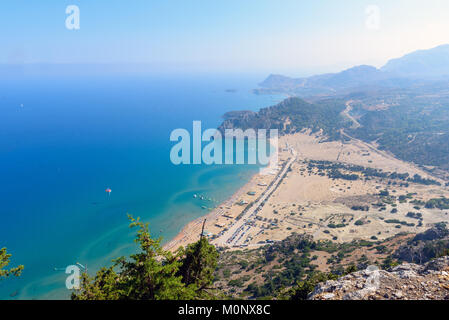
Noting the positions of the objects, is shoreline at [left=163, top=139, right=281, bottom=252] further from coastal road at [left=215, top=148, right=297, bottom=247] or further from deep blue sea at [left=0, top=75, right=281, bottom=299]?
deep blue sea at [left=0, top=75, right=281, bottom=299]

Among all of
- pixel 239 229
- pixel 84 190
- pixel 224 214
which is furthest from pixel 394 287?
pixel 84 190

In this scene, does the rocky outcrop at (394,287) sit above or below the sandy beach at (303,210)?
above

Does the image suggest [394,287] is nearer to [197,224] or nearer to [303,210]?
[197,224]

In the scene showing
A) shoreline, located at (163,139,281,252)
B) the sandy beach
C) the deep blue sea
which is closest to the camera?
the deep blue sea

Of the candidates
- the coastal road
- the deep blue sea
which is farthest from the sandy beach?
the deep blue sea

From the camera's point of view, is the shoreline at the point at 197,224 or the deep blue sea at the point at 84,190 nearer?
the deep blue sea at the point at 84,190

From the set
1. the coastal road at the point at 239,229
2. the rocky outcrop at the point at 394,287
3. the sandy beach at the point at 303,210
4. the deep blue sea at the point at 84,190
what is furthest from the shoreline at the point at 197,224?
the rocky outcrop at the point at 394,287

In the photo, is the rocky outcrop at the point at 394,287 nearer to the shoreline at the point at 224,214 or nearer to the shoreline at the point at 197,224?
the shoreline at the point at 224,214

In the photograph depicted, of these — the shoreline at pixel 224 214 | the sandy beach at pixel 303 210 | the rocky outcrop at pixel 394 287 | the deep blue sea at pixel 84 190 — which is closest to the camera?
the rocky outcrop at pixel 394 287
